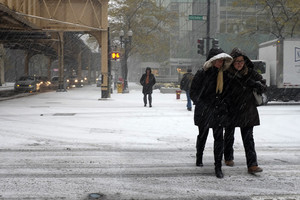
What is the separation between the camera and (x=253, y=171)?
5.03 meters

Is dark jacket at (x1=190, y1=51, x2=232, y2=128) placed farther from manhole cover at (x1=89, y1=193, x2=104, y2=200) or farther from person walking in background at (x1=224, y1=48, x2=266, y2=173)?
manhole cover at (x1=89, y1=193, x2=104, y2=200)

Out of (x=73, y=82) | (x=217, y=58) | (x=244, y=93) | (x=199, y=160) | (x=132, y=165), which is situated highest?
(x=217, y=58)

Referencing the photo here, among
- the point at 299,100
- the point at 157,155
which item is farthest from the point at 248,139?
the point at 299,100

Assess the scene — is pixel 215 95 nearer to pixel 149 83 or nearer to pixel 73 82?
pixel 149 83

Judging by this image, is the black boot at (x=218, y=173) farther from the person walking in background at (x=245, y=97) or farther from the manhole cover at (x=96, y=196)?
the manhole cover at (x=96, y=196)

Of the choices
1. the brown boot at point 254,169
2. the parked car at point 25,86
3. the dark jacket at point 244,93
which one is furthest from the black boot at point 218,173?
the parked car at point 25,86

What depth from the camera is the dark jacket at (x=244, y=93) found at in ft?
16.5

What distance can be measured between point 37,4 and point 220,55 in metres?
20.5

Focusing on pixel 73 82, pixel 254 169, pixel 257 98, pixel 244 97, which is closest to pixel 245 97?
pixel 244 97

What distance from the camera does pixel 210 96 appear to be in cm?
489

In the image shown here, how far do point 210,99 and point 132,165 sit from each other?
1809 millimetres

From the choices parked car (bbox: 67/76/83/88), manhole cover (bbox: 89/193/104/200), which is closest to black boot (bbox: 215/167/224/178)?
manhole cover (bbox: 89/193/104/200)

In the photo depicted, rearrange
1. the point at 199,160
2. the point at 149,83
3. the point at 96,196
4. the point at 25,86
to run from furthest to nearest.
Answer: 1. the point at 25,86
2. the point at 149,83
3. the point at 199,160
4. the point at 96,196

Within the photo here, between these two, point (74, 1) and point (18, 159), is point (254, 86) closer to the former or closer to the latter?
point (18, 159)
